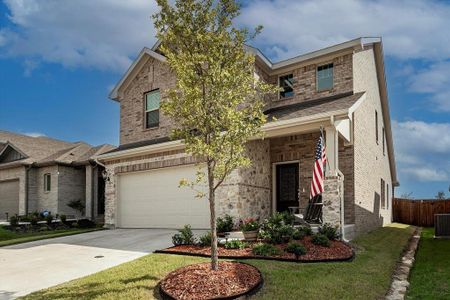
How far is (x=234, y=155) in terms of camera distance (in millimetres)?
6324

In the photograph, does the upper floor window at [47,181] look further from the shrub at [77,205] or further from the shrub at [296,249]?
the shrub at [296,249]

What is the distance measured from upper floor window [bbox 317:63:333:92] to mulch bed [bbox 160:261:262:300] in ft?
29.1

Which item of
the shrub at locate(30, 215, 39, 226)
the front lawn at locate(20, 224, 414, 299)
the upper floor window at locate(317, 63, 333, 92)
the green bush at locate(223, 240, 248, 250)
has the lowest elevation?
the shrub at locate(30, 215, 39, 226)

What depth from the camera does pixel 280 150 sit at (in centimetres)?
1337

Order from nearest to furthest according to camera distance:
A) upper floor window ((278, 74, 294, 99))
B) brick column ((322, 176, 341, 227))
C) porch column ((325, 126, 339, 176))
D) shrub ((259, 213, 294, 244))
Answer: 1. shrub ((259, 213, 294, 244))
2. brick column ((322, 176, 341, 227))
3. porch column ((325, 126, 339, 176))
4. upper floor window ((278, 74, 294, 99))

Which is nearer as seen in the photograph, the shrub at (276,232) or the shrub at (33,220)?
the shrub at (276,232)

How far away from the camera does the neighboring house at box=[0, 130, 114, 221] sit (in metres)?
19.3

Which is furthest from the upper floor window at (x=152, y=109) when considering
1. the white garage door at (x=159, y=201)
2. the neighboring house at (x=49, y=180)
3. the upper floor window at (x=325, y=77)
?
the upper floor window at (x=325, y=77)

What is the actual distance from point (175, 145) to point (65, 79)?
6.66m

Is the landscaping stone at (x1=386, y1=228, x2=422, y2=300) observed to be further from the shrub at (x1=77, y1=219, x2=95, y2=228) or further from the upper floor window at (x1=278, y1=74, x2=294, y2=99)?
the shrub at (x1=77, y1=219, x2=95, y2=228)

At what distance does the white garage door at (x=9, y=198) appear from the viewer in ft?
69.1

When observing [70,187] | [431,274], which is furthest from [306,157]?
[70,187]

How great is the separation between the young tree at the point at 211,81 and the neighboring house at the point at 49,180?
Answer: 1397cm

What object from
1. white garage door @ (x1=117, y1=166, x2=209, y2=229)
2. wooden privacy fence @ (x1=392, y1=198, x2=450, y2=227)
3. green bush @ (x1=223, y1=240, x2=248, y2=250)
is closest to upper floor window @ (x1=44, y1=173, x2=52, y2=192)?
white garage door @ (x1=117, y1=166, x2=209, y2=229)
